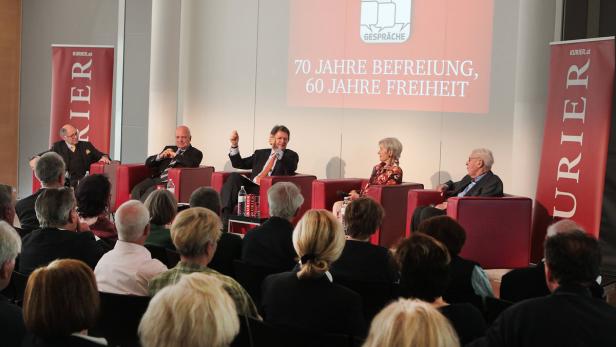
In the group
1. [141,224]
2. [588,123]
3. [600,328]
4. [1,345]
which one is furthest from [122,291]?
[588,123]

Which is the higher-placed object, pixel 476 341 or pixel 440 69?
pixel 440 69

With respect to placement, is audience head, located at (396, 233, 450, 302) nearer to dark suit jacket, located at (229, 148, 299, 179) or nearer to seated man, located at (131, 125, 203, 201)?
dark suit jacket, located at (229, 148, 299, 179)

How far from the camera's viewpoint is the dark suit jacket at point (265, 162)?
8.40 metres

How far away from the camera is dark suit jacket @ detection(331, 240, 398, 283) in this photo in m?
3.97

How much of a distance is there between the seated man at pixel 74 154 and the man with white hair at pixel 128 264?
5.25m

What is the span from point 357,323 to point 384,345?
1437 mm

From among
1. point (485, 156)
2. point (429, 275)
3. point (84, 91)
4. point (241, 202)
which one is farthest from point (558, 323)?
point (84, 91)

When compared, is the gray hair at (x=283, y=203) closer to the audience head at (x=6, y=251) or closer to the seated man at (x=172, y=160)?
the audience head at (x=6, y=251)

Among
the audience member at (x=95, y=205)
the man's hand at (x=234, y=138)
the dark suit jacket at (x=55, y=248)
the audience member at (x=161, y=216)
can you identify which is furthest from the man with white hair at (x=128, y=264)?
the man's hand at (x=234, y=138)

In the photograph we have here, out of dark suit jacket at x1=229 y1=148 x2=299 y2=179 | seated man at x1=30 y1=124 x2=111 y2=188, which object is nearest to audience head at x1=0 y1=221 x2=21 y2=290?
dark suit jacket at x1=229 y1=148 x2=299 y2=179

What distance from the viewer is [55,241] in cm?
406

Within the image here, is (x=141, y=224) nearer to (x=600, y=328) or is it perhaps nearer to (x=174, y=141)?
(x=600, y=328)

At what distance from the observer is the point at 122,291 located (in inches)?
145

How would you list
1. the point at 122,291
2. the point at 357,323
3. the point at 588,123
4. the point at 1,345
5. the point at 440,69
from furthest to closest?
the point at 440,69
the point at 588,123
the point at 122,291
the point at 357,323
the point at 1,345
